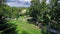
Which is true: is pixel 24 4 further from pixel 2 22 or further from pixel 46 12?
pixel 2 22

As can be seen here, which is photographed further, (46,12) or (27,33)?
(46,12)

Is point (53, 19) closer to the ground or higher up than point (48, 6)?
closer to the ground

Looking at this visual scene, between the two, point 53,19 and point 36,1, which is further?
point 36,1

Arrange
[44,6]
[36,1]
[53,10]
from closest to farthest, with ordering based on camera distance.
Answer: [53,10]
[44,6]
[36,1]

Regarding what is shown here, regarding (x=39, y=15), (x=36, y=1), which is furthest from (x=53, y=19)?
(x=36, y=1)

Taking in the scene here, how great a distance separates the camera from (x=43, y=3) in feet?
65.5

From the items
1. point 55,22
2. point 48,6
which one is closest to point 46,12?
point 48,6

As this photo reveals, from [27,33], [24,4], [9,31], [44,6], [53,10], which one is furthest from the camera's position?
[24,4]

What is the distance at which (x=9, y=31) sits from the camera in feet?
42.4

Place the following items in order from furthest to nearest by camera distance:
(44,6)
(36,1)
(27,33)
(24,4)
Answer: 1. (24,4)
2. (36,1)
3. (44,6)
4. (27,33)

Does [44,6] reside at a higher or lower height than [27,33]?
higher

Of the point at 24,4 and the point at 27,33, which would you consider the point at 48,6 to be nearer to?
the point at 27,33

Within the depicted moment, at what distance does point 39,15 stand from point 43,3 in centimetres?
160

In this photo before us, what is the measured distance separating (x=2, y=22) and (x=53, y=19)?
7.84m
